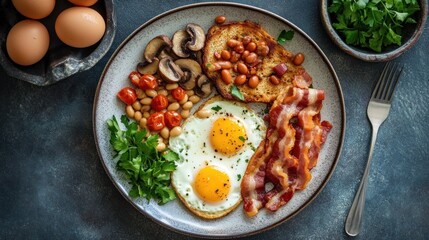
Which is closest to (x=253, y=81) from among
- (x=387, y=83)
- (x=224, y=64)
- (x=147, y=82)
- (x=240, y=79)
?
(x=240, y=79)

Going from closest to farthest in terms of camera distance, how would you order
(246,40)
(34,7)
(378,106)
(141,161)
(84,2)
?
(34,7)
(84,2)
(141,161)
(246,40)
(378,106)

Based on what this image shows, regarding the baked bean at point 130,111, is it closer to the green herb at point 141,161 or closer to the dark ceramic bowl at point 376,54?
the green herb at point 141,161

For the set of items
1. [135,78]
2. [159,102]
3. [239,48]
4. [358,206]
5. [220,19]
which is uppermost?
[220,19]

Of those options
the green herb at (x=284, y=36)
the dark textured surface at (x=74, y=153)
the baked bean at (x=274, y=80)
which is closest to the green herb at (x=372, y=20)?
the dark textured surface at (x=74, y=153)

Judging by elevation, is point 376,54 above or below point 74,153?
above

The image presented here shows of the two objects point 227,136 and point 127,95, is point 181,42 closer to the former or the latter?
point 127,95

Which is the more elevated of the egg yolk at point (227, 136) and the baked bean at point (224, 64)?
the baked bean at point (224, 64)

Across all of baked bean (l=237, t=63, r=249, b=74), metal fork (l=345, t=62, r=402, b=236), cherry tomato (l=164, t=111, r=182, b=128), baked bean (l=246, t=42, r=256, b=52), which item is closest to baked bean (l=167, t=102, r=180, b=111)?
cherry tomato (l=164, t=111, r=182, b=128)
